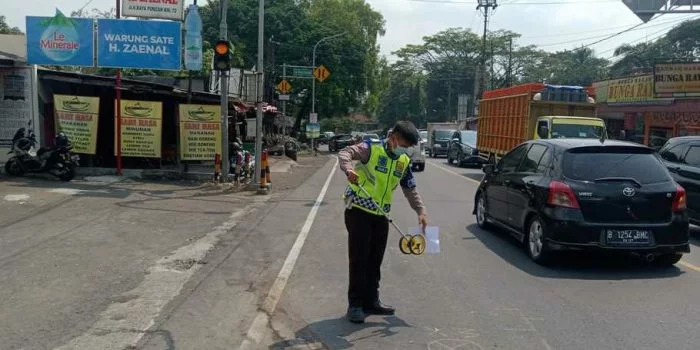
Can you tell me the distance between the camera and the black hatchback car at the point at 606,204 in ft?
25.2

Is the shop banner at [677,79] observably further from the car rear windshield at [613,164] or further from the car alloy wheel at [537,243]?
the car alloy wheel at [537,243]

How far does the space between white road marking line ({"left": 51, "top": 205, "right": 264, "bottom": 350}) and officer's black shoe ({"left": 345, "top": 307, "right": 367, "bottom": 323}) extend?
5.48 ft

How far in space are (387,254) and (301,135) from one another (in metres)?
51.0

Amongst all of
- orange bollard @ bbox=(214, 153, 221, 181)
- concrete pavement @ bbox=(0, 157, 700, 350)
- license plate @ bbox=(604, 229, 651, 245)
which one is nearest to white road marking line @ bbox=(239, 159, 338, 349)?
concrete pavement @ bbox=(0, 157, 700, 350)

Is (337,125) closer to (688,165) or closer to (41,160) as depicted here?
(41,160)

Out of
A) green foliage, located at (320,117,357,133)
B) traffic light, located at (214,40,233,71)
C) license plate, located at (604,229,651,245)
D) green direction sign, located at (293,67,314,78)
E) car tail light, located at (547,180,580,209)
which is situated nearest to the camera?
license plate, located at (604,229,651,245)

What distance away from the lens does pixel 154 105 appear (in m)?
17.5

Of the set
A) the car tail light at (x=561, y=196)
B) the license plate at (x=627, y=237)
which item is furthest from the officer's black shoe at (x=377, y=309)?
the license plate at (x=627, y=237)

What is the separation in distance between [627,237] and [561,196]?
0.86m

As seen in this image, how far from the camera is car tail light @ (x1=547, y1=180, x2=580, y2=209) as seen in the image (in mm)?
7766

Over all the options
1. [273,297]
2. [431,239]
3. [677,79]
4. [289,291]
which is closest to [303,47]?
[677,79]

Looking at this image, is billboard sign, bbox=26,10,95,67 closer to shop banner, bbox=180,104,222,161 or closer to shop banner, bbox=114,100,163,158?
shop banner, bbox=114,100,163,158

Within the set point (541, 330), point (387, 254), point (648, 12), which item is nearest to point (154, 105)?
point (387, 254)

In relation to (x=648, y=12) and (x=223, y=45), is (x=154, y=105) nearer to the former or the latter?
(x=223, y=45)
